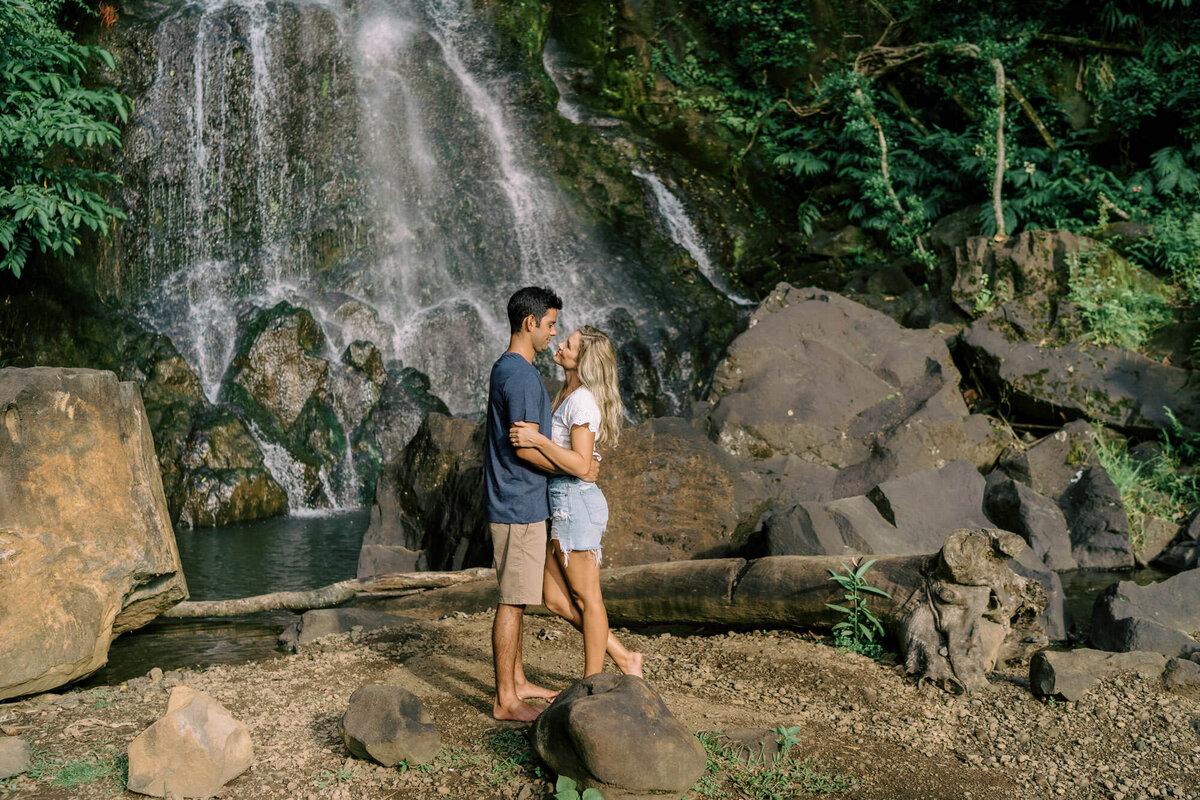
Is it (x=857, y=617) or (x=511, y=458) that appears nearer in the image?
(x=511, y=458)

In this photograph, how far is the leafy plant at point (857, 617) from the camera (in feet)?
16.6

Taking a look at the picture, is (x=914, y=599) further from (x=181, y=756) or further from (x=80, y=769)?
(x=80, y=769)

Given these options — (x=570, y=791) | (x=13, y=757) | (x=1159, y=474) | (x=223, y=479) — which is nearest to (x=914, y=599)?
(x=570, y=791)

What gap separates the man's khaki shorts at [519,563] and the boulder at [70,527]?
2.08 m

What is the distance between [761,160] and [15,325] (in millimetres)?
12056

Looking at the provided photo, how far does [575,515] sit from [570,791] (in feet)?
3.85

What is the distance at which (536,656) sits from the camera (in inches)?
205

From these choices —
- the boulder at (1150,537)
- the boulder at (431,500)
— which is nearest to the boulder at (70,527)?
the boulder at (431,500)

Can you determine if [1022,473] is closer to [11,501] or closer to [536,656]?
[536,656]

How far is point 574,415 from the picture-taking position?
13.2ft

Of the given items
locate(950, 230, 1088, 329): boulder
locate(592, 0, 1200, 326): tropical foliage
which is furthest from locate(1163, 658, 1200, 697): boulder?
locate(592, 0, 1200, 326): tropical foliage

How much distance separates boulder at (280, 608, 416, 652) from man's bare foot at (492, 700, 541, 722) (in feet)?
6.51

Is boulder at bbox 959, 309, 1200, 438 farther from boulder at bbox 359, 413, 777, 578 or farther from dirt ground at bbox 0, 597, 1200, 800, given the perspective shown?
dirt ground at bbox 0, 597, 1200, 800

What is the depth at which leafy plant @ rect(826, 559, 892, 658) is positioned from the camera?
16.6ft
